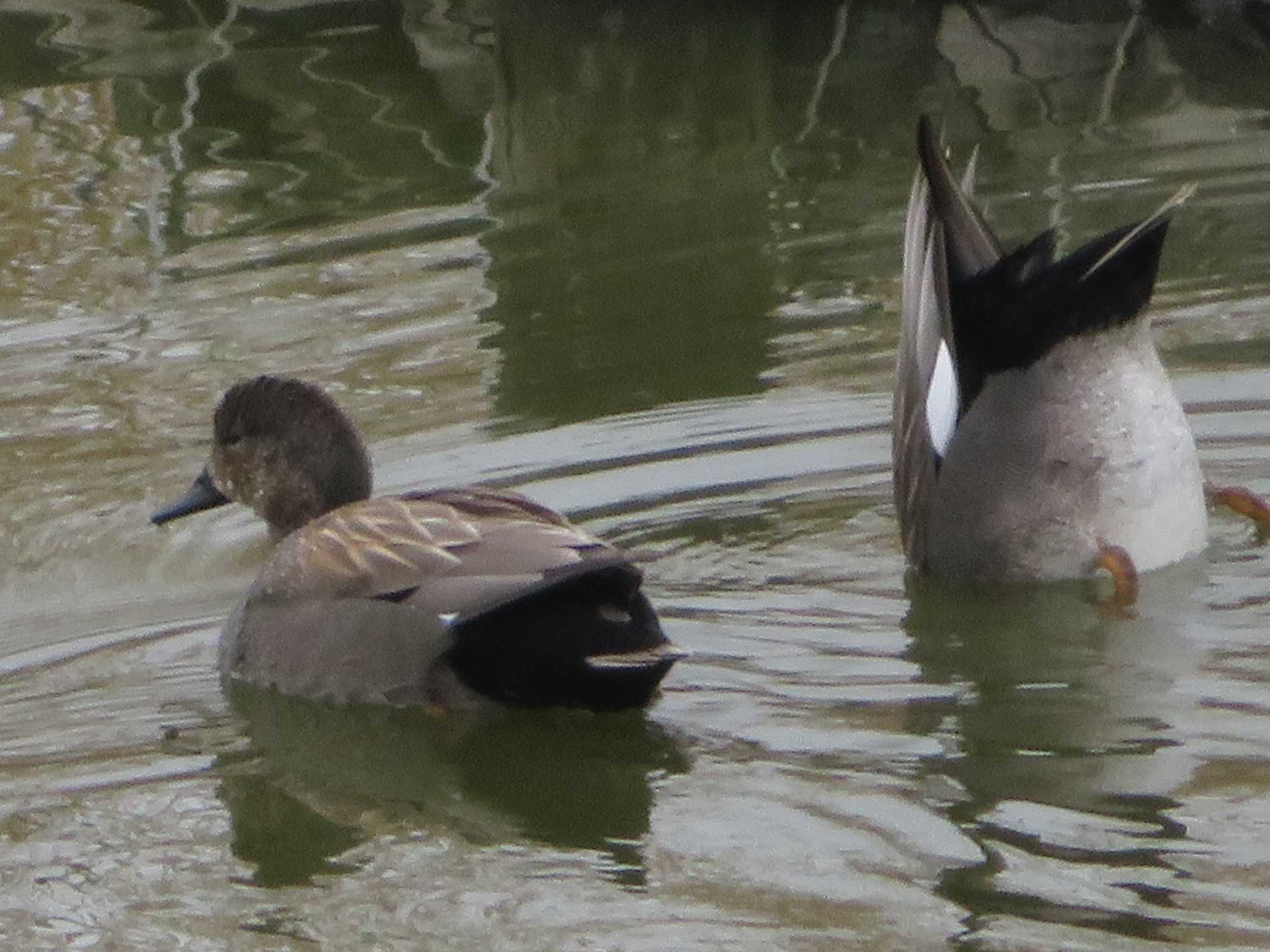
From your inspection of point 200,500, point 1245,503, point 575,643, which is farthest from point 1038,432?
point 200,500

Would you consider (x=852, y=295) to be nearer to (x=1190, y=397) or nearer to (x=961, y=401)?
(x=1190, y=397)

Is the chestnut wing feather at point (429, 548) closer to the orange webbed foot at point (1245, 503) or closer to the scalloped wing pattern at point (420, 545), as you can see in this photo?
the scalloped wing pattern at point (420, 545)

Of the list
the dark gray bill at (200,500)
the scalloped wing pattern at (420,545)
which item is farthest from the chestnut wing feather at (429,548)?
the dark gray bill at (200,500)

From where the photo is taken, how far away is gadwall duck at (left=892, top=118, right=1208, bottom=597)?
673 cm

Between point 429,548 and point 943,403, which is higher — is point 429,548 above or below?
below

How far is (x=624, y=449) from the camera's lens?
306 inches

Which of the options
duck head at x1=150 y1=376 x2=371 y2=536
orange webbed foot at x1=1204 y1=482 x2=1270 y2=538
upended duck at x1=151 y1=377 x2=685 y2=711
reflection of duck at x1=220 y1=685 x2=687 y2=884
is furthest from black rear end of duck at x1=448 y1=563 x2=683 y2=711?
orange webbed foot at x1=1204 y1=482 x2=1270 y2=538

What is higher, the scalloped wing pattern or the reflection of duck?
the scalloped wing pattern

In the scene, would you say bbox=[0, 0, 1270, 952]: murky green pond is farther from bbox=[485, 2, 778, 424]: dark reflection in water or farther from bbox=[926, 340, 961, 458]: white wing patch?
bbox=[926, 340, 961, 458]: white wing patch

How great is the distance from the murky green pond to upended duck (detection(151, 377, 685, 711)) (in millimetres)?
118

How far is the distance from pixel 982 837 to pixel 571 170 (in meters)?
5.95

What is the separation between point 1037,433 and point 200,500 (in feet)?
6.60

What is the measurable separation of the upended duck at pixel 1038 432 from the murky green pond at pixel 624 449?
0.39 ft

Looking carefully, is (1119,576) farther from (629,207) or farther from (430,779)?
(629,207)
